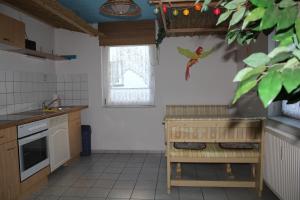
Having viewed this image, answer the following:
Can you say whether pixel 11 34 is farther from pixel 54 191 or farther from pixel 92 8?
pixel 54 191

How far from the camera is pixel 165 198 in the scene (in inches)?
103

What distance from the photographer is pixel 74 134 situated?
3891mm

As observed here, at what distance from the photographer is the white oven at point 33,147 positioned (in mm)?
2545

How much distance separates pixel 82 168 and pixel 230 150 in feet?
7.08

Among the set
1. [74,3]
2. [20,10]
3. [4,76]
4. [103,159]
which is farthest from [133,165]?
[20,10]

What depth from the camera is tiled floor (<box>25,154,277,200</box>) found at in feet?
8.75

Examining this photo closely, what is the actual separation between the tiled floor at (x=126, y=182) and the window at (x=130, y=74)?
105 centimetres

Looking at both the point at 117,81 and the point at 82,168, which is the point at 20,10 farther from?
the point at 82,168

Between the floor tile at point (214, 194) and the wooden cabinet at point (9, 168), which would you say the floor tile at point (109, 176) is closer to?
the wooden cabinet at point (9, 168)

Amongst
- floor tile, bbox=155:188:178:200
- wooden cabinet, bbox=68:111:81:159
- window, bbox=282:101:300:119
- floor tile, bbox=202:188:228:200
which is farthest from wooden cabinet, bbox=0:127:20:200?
window, bbox=282:101:300:119

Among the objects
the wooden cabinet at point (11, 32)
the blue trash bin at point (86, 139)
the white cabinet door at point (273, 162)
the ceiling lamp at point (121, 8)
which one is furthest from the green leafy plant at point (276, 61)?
the blue trash bin at point (86, 139)

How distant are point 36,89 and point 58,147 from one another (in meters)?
1.10

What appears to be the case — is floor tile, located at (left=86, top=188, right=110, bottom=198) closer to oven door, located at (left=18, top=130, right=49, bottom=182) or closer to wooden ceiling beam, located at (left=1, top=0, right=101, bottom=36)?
oven door, located at (left=18, top=130, right=49, bottom=182)

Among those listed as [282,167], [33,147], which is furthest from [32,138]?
[282,167]
